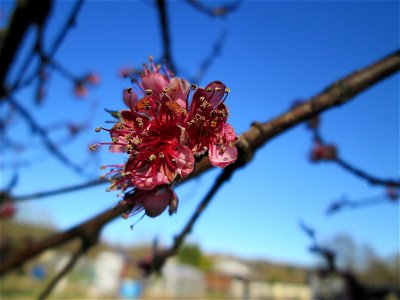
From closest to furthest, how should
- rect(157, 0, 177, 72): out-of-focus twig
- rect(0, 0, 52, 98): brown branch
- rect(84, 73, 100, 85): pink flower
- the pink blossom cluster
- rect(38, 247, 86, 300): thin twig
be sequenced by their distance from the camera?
the pink blossom cluster, rect(38, 247, 86, 300): thin twig, rect(0, 0, 52, 98): brown branch, rect(157, 0, 177, 72): out-of-focus twig, rect(84, 73, 100, 85): pink flower

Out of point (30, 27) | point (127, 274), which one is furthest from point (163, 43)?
point (127, 274)

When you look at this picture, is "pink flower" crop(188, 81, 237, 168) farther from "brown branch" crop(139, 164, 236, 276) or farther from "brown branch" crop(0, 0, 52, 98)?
"brown branch" crop(0, 0, 52, 98)

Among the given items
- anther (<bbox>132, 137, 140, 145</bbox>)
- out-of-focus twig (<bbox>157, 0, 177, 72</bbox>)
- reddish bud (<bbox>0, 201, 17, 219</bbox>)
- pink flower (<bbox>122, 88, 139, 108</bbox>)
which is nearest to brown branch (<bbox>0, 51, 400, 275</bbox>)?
anther (<bbox>132, 137, 140, 145</bbox>)

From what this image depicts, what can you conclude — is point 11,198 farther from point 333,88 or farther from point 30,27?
point 333,88

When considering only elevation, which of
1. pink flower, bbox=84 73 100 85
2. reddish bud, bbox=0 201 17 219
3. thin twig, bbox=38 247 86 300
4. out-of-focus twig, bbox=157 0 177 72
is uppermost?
pink flower, bbox=84 73 100 85

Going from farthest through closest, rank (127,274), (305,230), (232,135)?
(127,274)
(305,230)
(232,135)

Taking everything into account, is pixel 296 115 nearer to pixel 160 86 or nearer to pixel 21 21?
pixel 160 86
